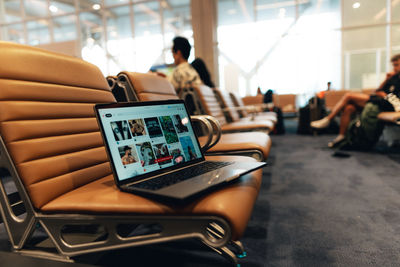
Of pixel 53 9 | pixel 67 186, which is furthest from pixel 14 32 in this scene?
pixel 67 186

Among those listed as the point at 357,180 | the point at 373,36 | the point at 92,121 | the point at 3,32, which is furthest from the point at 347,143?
the point at 3,32

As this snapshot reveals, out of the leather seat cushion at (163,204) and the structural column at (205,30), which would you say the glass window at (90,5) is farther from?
the leather seat cushion at (163,204)

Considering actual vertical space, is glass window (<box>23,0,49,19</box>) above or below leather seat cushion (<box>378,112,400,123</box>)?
above

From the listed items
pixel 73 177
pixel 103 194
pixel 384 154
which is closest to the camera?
pixel 103 194

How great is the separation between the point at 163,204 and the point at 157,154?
263 mm

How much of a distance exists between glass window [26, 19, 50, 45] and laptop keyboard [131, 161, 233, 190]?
33.1 ft

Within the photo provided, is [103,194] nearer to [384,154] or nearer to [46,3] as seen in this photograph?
[384,154]

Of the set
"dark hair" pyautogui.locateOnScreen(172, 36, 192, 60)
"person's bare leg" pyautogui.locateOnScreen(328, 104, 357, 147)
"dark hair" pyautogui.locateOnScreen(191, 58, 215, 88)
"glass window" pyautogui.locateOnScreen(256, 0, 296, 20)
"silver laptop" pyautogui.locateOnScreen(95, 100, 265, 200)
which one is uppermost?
"glass window" pyautogui.locateOnScreen(256, 0, 296, 20)

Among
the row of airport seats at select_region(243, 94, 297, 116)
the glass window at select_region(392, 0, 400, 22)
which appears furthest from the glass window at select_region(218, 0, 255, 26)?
the glass window at select_region(392, 0, 400, 22)

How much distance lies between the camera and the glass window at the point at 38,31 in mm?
8867

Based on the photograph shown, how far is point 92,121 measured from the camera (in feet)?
3.38

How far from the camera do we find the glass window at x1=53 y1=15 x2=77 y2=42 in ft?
28.5

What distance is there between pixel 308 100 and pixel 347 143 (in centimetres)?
179

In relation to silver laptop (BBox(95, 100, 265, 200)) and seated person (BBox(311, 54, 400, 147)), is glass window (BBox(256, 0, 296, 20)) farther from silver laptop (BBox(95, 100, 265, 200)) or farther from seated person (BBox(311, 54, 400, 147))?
silver laptop (BBox(95, 100, 265, 200))
